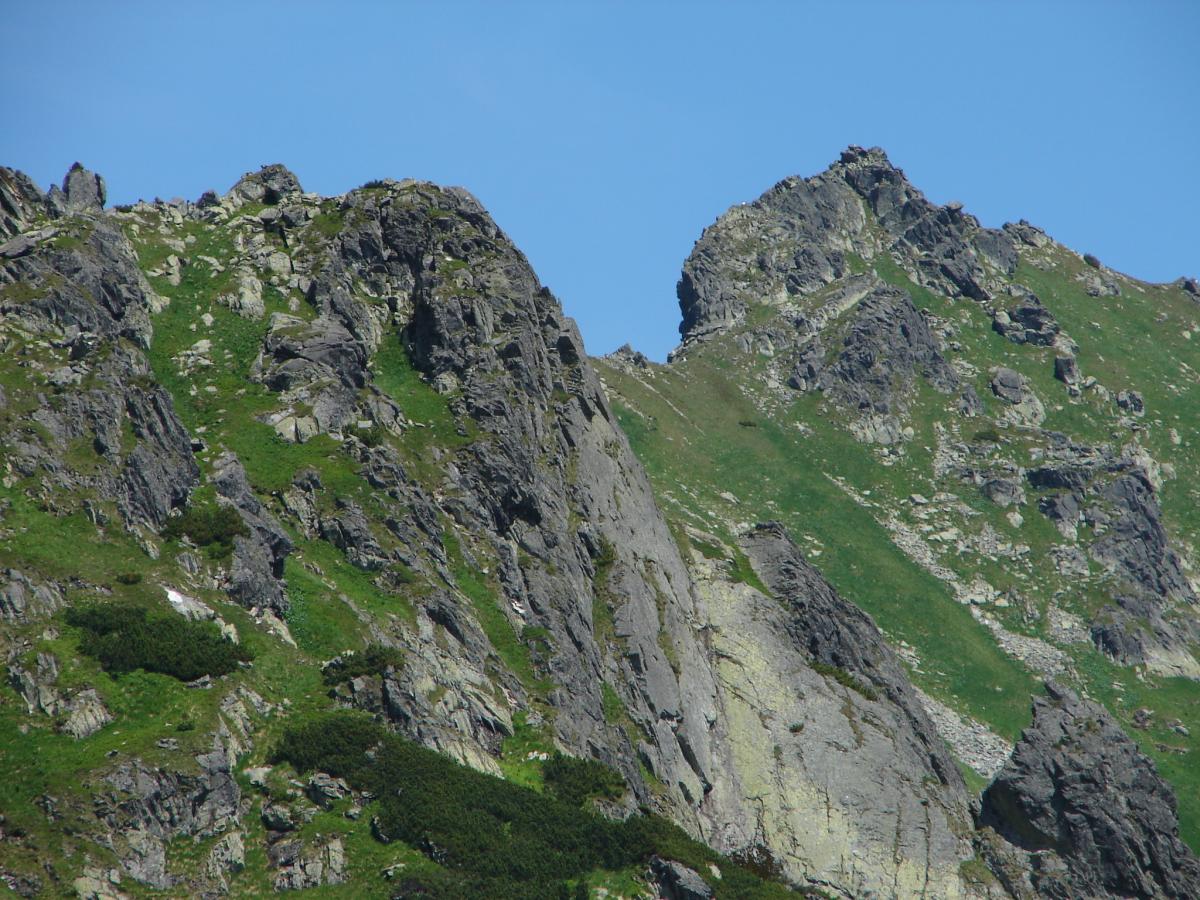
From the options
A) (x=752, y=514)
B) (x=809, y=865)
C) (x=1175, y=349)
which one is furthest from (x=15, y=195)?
(x=1175, y=349)

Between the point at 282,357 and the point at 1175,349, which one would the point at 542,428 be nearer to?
the point at 282,357

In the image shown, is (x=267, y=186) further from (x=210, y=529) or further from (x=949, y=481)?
(x=949, y=481)

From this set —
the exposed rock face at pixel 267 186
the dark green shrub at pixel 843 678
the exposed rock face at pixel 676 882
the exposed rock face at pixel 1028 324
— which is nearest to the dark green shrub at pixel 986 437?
the exposed rock face at pixel 1028 324

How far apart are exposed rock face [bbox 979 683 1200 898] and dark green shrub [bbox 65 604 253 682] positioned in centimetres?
4870

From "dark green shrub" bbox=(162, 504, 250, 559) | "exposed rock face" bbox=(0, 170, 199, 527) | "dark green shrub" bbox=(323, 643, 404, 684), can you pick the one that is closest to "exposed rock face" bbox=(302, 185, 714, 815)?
"dark green shrub" bbox=(323, 643, 404, 684)

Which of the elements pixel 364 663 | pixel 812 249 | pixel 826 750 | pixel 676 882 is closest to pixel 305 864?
pixel 364 663

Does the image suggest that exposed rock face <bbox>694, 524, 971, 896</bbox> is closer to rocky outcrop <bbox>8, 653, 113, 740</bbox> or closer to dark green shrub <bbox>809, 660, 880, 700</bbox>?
dark green shrub <bbox>809, 660, 880, 700</bbox>

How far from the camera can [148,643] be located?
40.9 m

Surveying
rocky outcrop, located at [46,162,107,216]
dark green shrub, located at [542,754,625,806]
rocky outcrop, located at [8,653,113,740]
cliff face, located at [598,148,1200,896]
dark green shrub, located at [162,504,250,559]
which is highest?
cliff face, located at [598,148,1200,896]

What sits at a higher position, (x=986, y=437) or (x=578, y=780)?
(x=986, y=437)

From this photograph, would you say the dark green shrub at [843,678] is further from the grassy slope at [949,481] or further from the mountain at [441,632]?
the grassy slope at [949,481]

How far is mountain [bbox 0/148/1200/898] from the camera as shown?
1542 inches

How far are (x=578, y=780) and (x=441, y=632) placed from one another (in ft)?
31.7

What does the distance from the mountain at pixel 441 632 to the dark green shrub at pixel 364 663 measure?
14 centimetres
